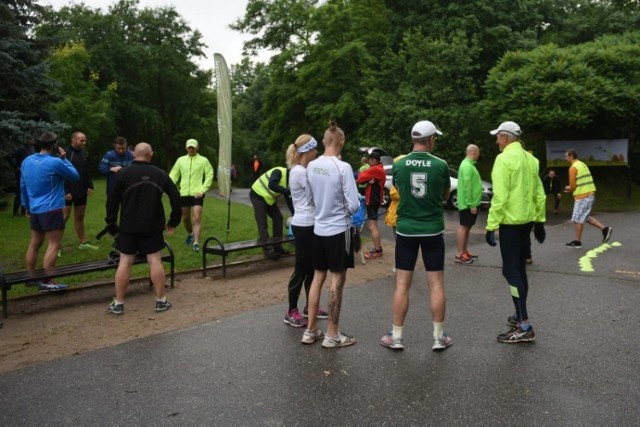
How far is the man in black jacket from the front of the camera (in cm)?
618

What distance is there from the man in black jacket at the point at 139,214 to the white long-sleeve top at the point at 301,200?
158cm

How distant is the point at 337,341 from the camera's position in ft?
17.0

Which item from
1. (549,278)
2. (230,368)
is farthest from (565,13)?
(230,368)

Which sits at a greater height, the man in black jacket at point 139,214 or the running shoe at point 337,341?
the man in black jacket at point 139,214

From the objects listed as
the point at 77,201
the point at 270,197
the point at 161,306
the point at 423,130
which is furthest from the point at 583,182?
the point at 77,201

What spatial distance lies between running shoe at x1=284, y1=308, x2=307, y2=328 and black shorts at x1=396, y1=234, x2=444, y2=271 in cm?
134

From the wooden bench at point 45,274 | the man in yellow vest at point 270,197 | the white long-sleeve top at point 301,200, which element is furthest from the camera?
the man in yellow vest at point 270,197

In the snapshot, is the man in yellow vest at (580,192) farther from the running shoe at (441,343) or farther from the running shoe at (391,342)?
the running shoe at (391,342)

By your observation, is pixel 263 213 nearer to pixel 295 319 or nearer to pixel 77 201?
pixel 77 201

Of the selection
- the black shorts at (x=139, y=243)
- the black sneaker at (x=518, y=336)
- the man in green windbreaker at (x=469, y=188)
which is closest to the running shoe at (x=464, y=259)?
the man in green windbreaker at (x=469, y=188)

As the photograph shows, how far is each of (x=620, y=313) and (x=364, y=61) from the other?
79.0 ft

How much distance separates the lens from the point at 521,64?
73.7ft

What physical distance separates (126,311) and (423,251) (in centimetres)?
359

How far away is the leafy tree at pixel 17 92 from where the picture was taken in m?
9.46
